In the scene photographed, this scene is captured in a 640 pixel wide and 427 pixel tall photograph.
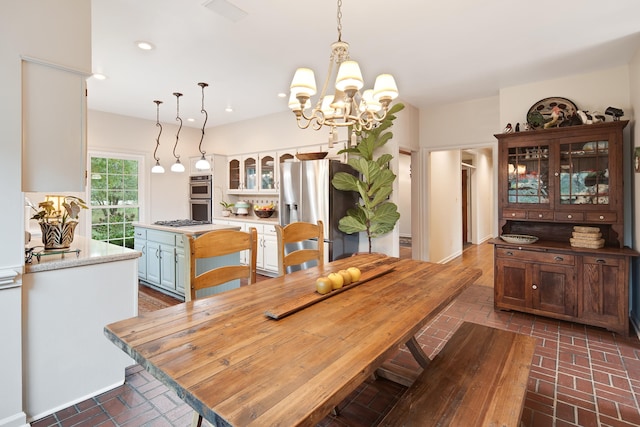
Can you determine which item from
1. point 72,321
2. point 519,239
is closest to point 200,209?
point 72,321

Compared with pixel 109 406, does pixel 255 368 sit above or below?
above

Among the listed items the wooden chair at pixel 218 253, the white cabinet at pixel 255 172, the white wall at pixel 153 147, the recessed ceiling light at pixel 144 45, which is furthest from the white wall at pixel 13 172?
the white cabinet at pixel 255 172

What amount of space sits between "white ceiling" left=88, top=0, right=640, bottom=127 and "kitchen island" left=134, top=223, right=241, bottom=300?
183cm

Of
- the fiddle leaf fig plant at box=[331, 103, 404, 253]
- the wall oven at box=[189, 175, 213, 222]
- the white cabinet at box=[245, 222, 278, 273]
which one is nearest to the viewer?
the fiddle leaf fig plant at box=[331, 103, 404, 253]

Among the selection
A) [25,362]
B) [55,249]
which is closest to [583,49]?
[55,249]

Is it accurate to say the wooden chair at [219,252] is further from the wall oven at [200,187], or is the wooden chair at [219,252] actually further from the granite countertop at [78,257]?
the wall oven at [200,187]

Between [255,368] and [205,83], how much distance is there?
3.94m

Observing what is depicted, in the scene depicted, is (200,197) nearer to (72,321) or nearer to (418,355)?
(72,321)

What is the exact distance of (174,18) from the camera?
263cm

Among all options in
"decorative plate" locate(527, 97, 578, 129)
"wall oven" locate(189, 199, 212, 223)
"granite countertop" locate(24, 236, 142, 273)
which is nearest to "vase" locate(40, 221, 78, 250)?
"granite countertop" locate(24, 236, 142, 273)

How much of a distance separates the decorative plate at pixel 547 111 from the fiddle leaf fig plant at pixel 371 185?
157 cm

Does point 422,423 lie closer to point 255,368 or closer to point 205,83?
point 255,368

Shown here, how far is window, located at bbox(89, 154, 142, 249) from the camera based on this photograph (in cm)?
552

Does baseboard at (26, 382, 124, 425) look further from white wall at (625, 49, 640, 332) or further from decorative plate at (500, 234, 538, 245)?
white wall at (625, 49, 640, 332)
